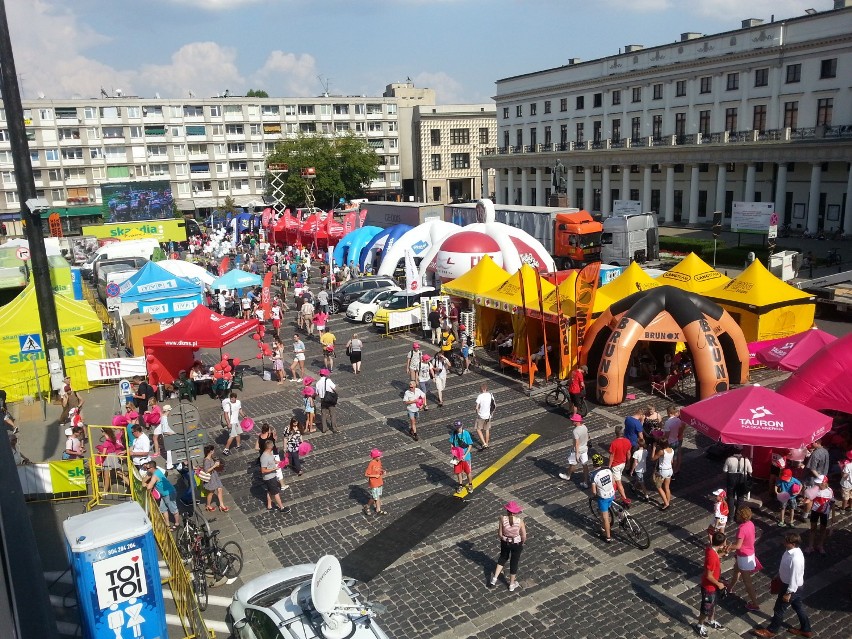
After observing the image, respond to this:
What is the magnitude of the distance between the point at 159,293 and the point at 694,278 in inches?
767

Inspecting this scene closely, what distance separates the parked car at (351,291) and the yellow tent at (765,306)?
1499 centimetres

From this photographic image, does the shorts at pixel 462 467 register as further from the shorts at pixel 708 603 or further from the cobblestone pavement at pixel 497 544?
the shorts at pixel 708 603

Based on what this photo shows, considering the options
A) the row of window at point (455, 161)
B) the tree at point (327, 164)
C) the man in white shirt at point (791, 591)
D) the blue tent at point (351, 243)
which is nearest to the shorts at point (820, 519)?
the man in white shirt at point (791, 591)

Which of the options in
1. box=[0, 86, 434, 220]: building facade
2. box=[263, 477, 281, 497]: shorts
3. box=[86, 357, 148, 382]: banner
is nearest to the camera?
box=[263, 477, 281, 497]: shorts

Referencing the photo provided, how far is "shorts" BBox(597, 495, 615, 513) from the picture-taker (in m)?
11.3

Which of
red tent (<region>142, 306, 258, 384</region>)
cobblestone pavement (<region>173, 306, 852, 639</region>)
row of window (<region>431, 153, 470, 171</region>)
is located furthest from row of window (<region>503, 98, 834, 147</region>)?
red tent (<region>142, 306, 258, 384</region>)

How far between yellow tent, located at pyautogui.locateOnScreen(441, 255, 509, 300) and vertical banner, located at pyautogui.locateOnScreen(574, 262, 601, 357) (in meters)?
4.32

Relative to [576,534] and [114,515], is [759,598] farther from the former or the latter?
[114,515]

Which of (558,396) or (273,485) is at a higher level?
(273,485)

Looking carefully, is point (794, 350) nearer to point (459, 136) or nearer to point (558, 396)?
point (558, 396)

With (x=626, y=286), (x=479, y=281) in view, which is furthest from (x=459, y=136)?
(x=626, y=286)

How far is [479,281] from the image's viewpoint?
76.9 feet

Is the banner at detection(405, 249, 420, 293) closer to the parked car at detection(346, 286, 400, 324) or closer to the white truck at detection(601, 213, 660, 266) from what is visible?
the parked car at detection(346, 286, 400, 324)

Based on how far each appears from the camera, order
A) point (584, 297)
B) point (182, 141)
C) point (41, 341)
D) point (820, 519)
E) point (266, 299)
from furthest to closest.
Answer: point (182, 141), point (266, 299), point (41, 341), point (584, 297), point (820, 519)
